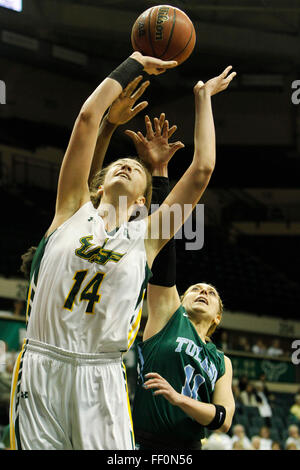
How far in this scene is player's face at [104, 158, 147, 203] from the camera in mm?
2699

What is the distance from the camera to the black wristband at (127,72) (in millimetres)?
2715

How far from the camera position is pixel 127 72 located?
2.75 metres

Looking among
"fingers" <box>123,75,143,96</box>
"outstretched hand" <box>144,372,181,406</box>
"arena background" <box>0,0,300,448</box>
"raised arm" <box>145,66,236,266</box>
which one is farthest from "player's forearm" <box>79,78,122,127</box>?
"arena background" <box>0,0,300,448</box>

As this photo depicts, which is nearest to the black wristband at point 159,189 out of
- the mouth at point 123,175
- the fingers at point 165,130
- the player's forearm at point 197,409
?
the fingers at point 165,130

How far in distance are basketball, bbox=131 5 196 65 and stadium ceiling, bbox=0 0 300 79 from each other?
820 centimetres

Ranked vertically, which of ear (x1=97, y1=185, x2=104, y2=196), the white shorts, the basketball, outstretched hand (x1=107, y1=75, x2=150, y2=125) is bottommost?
Result: the white shorts

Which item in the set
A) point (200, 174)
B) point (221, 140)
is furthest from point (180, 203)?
point (221, 140)

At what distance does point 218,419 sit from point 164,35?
2.00 metres

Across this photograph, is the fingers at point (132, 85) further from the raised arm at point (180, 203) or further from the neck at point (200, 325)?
the neck at point (200, 325)

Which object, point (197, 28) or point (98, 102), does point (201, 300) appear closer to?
point (98, 102)

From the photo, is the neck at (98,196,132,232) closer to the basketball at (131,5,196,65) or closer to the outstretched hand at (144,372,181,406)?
the outstretched hand at (144,372,181,406)

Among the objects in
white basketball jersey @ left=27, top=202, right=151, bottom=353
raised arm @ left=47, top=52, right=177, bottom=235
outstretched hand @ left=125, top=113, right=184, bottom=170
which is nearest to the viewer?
white basketball jersey @ left=27, top=202, right=151, bottom=353
